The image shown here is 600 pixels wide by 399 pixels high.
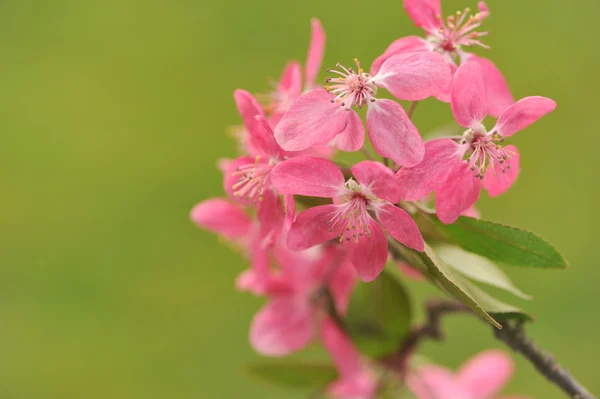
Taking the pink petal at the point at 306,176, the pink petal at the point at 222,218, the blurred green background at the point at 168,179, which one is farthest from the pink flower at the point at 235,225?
the blurred green background at the point at 168,179

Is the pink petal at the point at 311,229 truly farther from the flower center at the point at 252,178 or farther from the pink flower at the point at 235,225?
the pink flower at the point at 235,225

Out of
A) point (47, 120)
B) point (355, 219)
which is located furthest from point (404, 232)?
point (47, 120)

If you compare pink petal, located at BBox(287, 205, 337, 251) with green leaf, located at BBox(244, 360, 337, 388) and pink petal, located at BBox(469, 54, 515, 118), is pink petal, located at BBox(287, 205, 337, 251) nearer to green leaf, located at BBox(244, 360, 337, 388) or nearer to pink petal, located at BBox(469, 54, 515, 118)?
pink petal, located at BBox(469, 54, 515, 118)

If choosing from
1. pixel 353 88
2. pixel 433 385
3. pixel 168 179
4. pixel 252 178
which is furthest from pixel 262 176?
pixel 168 179

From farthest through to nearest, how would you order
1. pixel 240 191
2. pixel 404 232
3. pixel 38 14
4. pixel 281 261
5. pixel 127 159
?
pixel 38 14 → pixel 127 159 → pixel 281 261 → pixel 240 191 → pixel 404 232

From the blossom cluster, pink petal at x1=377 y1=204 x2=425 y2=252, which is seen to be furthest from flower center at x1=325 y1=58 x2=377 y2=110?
pink petal at x1=377 y1=204 x2=425 y2=252

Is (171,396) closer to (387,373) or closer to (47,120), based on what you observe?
(47,120)

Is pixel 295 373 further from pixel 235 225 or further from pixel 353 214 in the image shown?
pixel 353 214

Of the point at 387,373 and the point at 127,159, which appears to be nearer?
the point at 387,373

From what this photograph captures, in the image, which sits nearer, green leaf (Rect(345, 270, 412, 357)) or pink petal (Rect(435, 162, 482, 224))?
pink petal (Rect(435, 162, 482, 224))
